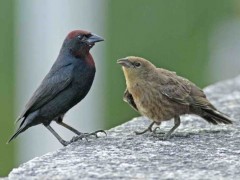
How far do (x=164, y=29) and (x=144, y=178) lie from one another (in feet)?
36.5

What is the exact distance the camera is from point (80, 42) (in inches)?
250

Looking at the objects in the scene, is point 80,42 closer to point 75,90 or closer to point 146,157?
point 75,90

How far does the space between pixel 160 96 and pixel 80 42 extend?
2.36ft

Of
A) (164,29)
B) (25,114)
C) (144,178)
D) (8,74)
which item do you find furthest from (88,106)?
(144,178)

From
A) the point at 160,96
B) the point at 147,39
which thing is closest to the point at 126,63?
the point at 160,96

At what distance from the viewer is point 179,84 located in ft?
20.2

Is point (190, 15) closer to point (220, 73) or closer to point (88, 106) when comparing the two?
point (220, 73)

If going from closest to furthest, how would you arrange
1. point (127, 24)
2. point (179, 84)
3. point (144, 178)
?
point (144, 178)
point (179, 84)
point (127, 24)

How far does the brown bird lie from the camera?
595 cm

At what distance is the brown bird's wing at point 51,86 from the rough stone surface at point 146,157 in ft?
1.47

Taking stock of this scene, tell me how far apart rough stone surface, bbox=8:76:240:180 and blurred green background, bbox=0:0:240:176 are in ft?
24.8

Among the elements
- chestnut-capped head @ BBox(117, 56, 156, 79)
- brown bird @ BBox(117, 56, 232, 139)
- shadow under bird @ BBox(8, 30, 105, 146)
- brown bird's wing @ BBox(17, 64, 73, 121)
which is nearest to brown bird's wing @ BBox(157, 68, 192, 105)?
brown bird @ BBox(117, 56, 232, 139)

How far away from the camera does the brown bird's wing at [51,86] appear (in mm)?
6137

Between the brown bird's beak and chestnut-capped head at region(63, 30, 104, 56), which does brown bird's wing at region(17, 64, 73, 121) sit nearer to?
chestnut-capped head at region(63, 30, 104, 56)
